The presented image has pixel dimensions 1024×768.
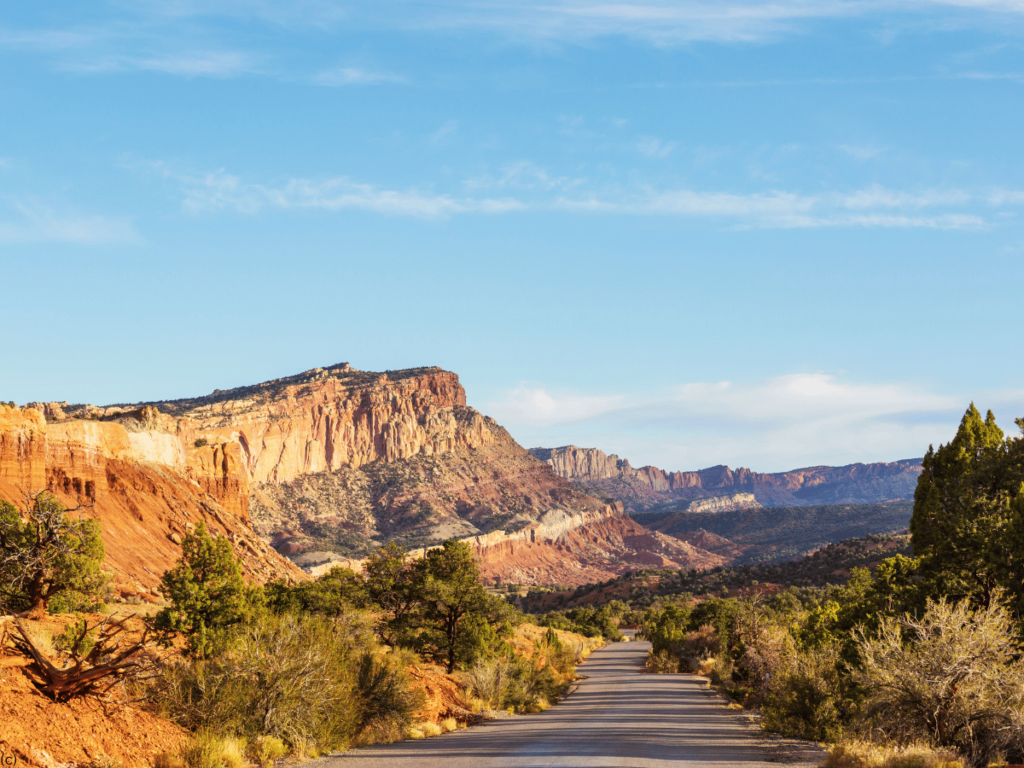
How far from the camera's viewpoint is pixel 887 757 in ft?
52.1

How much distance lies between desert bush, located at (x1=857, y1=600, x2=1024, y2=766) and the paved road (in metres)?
3.62

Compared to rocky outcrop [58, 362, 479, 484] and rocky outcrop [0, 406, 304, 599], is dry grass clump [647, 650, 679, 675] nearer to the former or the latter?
rocky outcrop [0, 406, 304, 599]

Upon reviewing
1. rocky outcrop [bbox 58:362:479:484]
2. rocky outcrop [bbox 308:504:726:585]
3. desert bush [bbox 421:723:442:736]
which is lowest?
rocky outcrop [bbox 308:504:726:585]

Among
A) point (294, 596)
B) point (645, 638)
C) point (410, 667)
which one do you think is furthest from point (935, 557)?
point (645, 638)

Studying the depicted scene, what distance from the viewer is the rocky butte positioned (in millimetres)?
73750

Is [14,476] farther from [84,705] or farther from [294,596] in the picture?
[84,705]

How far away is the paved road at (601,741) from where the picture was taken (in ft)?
58.6

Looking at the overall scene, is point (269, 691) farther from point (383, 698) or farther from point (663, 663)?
point (663, 663)

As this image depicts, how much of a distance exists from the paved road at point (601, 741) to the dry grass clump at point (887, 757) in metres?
1.93

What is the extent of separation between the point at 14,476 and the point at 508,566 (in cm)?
10706

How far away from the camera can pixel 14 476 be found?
67.4 meters

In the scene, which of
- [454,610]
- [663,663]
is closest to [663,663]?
[663,663]

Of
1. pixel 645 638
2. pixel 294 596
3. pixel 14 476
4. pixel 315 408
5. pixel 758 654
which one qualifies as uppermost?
pixel 315 408

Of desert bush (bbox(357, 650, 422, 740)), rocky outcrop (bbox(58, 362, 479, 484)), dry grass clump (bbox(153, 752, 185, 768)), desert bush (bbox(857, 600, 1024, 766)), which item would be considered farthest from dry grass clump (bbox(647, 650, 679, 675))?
rocky outcrop (bbox(58, 362, 479, 484))
